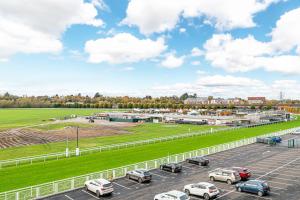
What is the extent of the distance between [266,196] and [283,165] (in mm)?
15438

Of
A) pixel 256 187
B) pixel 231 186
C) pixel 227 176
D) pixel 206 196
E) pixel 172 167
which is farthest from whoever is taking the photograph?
pixel 172 167

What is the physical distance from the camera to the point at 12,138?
80000 mm

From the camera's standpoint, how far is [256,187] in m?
29.0

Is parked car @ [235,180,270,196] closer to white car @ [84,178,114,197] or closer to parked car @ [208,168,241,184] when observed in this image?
parked car @ [208,168,241,184]

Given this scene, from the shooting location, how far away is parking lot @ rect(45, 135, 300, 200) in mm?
29125

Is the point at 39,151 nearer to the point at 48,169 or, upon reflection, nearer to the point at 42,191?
the point at 48,169

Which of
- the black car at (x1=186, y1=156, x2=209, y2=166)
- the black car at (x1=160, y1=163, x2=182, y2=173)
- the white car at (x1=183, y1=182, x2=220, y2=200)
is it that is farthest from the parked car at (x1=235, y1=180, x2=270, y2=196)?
the black car at (x1=186, y1=156, x2=209, y2=166)

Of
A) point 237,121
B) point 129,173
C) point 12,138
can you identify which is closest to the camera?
point 129,173

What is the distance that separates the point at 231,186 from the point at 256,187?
12.6 ft

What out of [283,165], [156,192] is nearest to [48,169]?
[156,192]

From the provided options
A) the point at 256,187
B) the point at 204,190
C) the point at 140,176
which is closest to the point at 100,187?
the point at 140,176

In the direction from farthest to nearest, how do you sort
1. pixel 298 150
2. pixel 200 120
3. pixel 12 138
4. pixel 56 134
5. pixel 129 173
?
pixel 200 120 → pixel 56 134 → pixel 12 138 → pixel 298 150 → pixel 129 173

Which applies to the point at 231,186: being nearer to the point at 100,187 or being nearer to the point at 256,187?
the point at 256,187

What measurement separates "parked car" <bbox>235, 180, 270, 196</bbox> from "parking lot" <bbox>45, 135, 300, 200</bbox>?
16.9 inches
